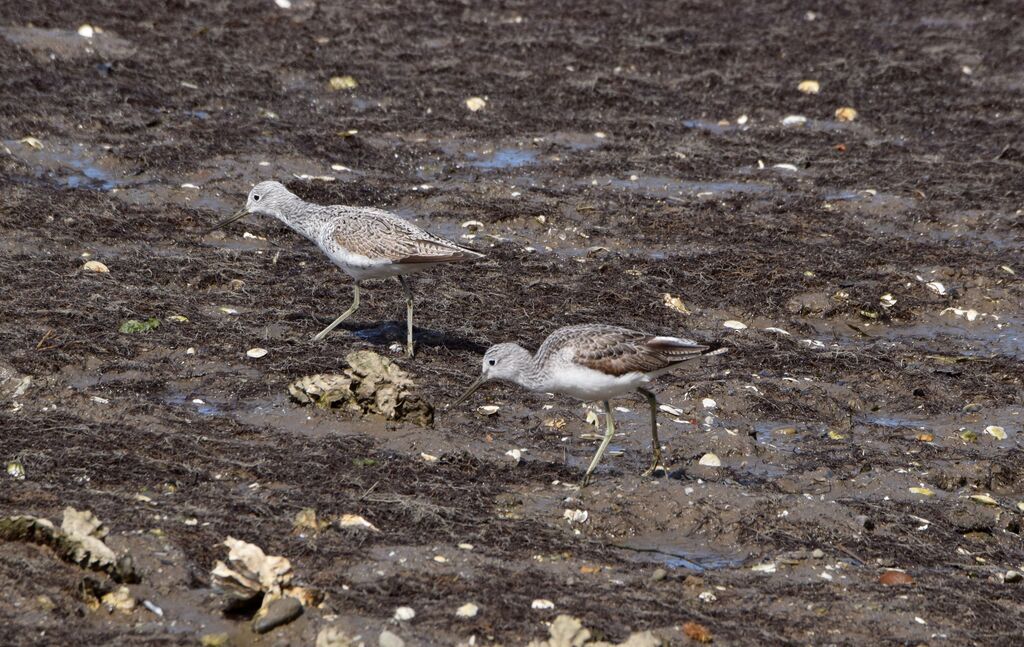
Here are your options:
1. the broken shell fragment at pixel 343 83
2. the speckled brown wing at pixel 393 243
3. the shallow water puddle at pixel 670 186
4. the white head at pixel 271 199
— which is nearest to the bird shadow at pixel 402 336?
the speckled brown wing at pixel 393 243

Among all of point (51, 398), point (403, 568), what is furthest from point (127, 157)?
point (403, 568)

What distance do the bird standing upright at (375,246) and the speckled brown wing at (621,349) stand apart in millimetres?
1759

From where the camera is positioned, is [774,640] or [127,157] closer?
[774,640]

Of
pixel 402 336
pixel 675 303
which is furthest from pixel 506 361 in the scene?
pixel 675 303

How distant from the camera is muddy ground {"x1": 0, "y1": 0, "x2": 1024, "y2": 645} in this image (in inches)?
247

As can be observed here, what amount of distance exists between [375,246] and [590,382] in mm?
2373

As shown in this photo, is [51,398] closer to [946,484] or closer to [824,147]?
[946,484]

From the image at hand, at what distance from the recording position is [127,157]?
473 inches

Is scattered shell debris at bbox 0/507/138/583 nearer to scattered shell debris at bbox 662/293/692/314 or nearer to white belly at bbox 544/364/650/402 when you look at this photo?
white belly at bbox 544/364/650/402

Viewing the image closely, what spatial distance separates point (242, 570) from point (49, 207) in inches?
236

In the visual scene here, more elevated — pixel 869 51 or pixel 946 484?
pixel 869 51

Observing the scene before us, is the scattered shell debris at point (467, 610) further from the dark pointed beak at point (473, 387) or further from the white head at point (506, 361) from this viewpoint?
the dark pointed beak at point (473, 387)

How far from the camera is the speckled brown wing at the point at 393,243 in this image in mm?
9062

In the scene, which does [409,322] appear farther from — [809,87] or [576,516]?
[809,87]
